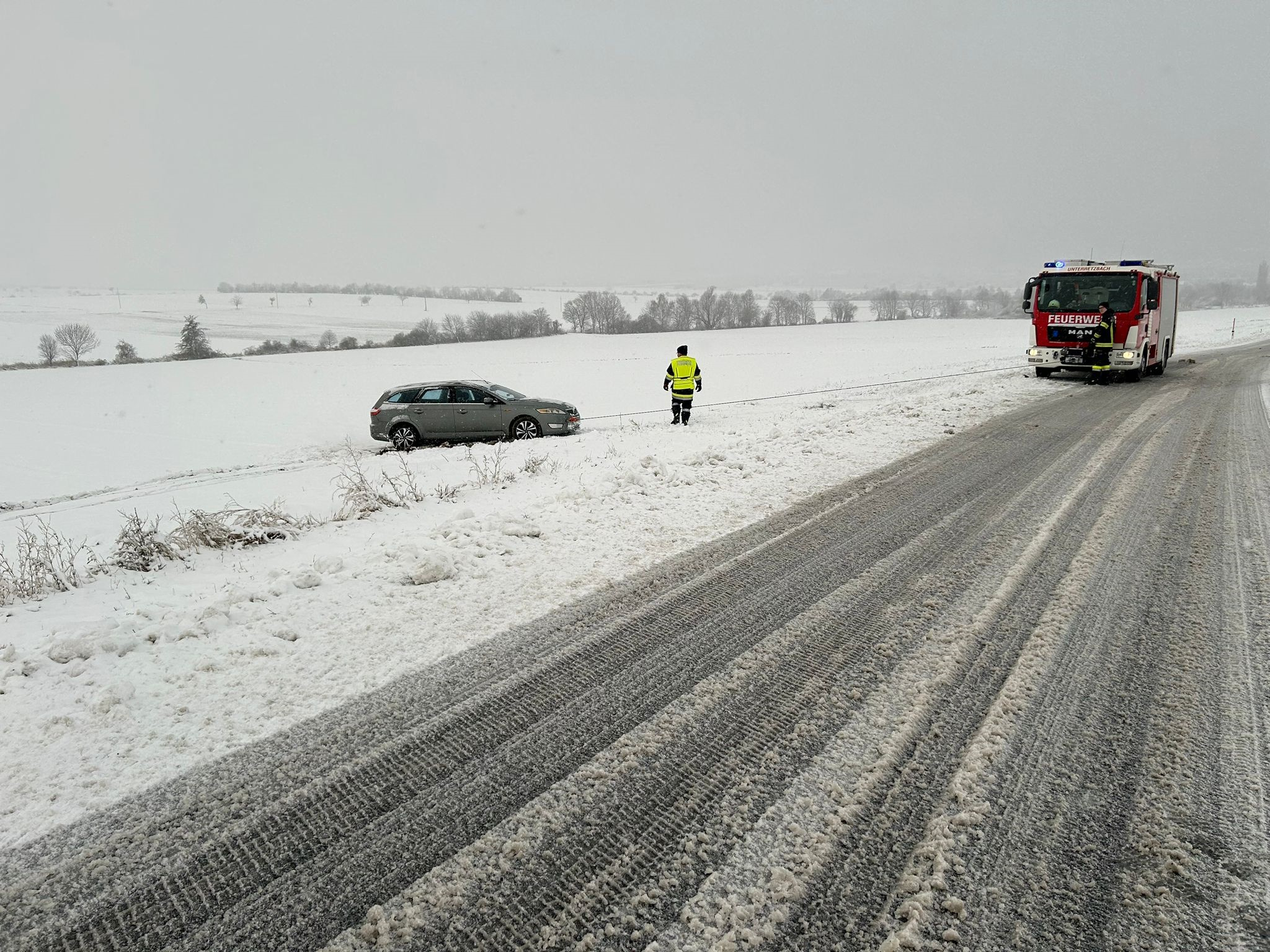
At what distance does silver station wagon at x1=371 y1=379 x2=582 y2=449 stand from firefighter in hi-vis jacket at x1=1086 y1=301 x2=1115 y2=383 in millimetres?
14716

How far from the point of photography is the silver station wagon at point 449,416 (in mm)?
16188

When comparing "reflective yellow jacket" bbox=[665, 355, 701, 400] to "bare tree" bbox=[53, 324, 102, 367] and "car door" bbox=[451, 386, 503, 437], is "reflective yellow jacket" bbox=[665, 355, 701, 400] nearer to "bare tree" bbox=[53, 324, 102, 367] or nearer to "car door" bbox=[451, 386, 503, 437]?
"car door" bbox=[451, 386, 503, 437]

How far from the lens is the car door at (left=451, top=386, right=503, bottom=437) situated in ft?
53.2

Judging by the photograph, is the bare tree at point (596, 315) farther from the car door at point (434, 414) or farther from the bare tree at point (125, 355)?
the car door at point (434, 414)

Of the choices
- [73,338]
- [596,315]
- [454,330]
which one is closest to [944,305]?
[596,315]

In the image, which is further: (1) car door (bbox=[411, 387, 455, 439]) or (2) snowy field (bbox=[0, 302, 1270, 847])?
(1) car door (bbox=[411, 387, 455, 439])

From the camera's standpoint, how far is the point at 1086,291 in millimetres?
18141

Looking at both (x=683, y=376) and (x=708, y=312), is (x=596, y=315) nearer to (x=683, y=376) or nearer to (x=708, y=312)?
(x=708, y=312)

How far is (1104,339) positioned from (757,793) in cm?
1979

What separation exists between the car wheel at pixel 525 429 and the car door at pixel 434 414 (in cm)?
145

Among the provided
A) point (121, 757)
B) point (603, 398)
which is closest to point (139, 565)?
point (121, 757)

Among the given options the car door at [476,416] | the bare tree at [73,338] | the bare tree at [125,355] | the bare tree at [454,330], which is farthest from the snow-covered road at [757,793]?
the bare tree at [73,338]

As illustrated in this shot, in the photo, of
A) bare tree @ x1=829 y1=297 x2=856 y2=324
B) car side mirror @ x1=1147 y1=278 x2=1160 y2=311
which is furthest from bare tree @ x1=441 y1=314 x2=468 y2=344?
car side mirror @ x1=1147 y1=278 x2=1160 y2=311

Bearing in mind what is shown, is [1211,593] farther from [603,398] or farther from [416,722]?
[603,398]
